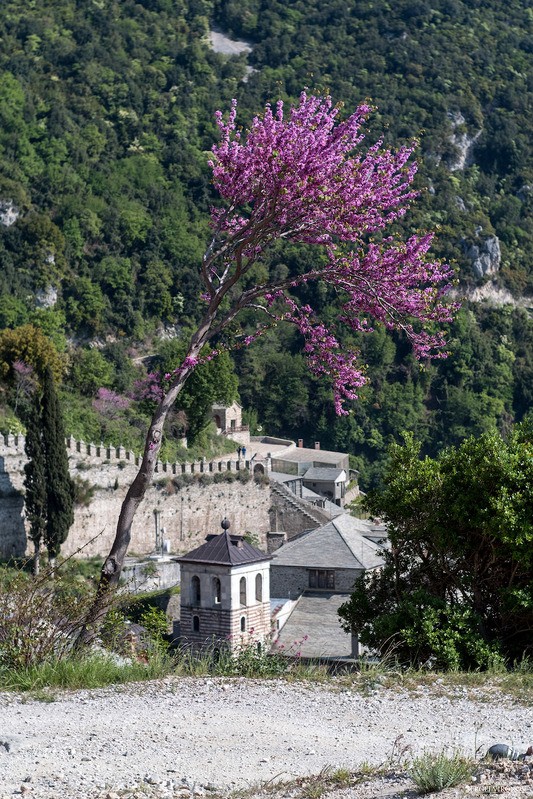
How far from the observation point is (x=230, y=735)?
9742 millimetres

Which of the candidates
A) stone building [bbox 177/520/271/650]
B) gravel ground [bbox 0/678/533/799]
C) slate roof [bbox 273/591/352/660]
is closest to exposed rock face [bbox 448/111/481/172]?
slate roof [bbox 273/591/352/660]

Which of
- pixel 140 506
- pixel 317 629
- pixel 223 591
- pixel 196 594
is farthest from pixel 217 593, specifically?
pixel 140 506

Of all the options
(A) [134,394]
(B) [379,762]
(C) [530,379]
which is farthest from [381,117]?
(B) [379,762]

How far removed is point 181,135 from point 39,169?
14152 millimetres

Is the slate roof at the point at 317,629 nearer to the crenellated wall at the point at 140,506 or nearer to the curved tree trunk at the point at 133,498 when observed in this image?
the crenellated wall at the point at 140,506

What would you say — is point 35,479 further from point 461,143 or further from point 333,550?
point 461,143

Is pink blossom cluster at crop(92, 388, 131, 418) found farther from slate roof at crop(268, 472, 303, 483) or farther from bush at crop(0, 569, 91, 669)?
bush at crop(0, 569, 91, 669)

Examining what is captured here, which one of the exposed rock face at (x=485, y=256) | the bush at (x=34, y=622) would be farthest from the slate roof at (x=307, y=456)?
the bush at (x=34, y=622)

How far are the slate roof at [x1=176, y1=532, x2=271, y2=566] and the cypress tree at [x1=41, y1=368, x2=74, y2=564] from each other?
7045mm

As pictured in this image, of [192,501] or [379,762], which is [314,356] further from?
[192,501]

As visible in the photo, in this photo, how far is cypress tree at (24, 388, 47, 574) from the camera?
3766 centimetres

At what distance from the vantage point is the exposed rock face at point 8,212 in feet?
256

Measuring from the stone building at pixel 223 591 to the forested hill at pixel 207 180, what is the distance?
1439 cm

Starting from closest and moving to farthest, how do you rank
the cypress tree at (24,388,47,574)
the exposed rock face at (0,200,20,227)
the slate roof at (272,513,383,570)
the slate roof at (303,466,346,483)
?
the cypress tree at (24,388,47,574) < the slate roof at (272,513,383,570) < the slate roof at (303,466,346,483) < the exposed rock face at (0,200,20,227)
